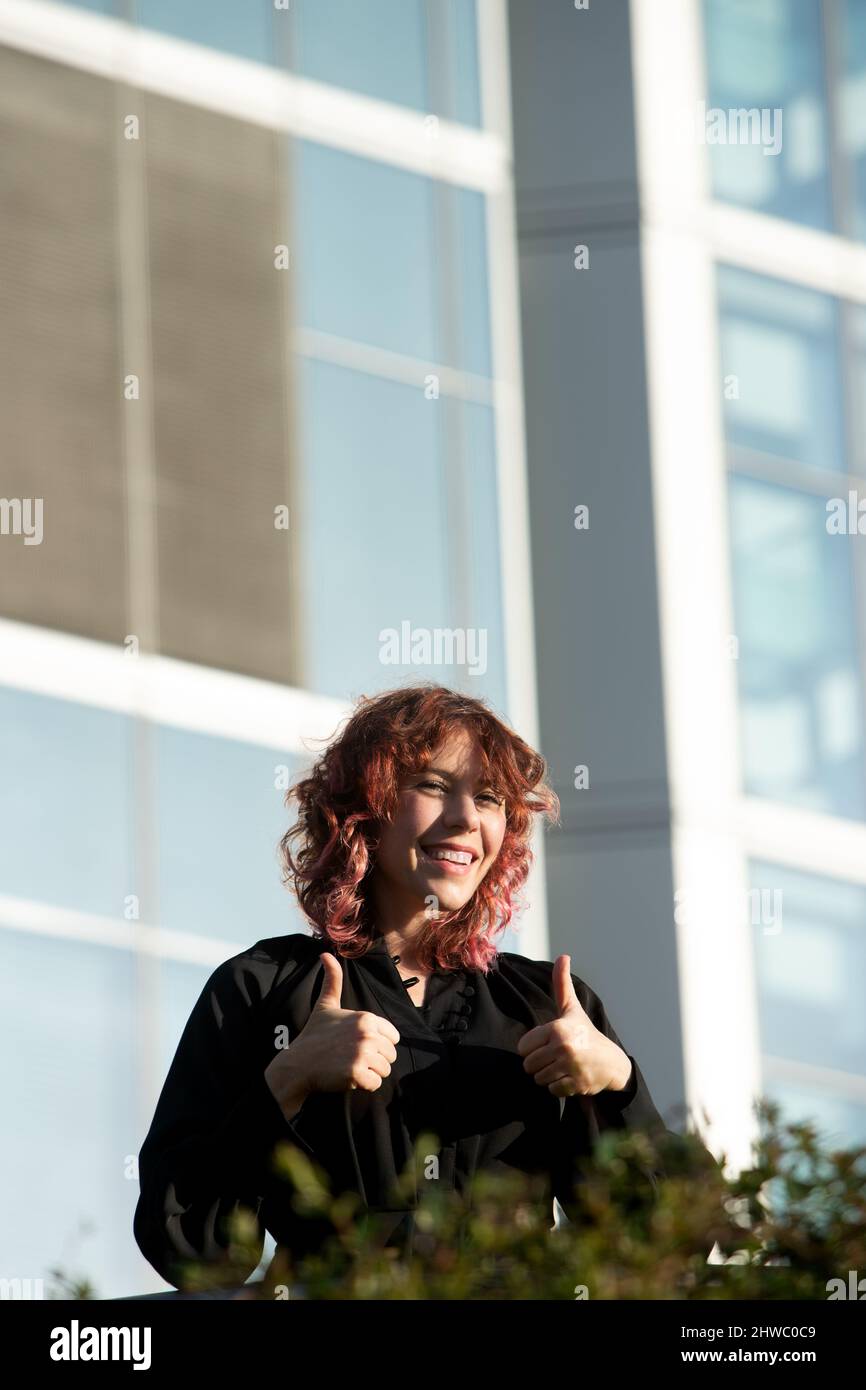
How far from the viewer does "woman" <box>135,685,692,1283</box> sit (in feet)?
6.43

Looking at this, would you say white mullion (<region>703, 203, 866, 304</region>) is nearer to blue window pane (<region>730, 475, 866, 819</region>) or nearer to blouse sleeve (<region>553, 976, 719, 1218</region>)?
blue window pane (<region>730, 475, 866, 819</region>)

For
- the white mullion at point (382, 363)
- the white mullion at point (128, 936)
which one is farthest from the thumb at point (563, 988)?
the white mullion at point (382, 363)

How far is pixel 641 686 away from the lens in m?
4.56

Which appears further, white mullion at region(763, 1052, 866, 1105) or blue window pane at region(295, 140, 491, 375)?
blue window pane at region(295, 140, 491, 375)

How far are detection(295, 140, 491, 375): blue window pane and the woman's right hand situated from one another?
323cm

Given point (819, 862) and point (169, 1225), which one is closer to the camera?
point (169, 1225)

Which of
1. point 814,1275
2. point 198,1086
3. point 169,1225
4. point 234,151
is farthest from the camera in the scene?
point 234,151

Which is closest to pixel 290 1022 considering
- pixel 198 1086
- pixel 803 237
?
pixel 198 1086

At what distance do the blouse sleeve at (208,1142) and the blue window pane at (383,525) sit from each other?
8.55 feet

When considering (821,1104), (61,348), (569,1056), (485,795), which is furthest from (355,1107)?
(61,348)

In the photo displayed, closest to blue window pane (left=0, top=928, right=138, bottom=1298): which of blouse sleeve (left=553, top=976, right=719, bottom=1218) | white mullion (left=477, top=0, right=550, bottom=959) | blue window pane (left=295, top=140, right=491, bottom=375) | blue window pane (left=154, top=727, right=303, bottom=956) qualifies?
blue window pane (left=154, top=727, right=303, bottom=956)

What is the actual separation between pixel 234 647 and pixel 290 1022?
2746mm

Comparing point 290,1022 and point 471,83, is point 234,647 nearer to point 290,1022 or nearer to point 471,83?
point 471,83

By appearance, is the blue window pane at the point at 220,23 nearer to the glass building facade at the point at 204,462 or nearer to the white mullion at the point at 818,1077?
the glass building facade at the point at 204,462
